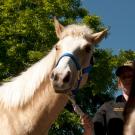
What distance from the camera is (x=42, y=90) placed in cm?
561

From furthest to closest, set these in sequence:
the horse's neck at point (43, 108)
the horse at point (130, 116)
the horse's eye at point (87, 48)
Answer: the horse's eye at point (87, 48), the horse's neck at point (43, 108), the horse at point (130, 116)

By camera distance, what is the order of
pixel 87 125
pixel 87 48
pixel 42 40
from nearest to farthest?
pixel 87 125, pixel 87 48, pixel 42 40

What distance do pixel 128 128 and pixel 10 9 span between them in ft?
81.3

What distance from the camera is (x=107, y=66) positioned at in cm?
2497

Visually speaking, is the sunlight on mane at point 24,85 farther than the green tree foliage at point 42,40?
No

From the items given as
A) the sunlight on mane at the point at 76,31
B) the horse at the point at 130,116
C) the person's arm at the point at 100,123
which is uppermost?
the sunlight on mane at the point at 76,31

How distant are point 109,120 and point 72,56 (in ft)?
3.80

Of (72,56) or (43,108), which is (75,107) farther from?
(72,56)

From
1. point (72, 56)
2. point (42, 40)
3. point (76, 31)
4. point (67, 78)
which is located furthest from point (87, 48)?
point (42, 40)

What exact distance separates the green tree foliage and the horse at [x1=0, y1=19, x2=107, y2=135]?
16.1 metres

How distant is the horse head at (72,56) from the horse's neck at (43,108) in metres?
0.30

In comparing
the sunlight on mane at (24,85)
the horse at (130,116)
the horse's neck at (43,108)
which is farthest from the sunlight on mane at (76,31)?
the horse at (130,116)

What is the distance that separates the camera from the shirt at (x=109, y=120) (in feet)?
15.3

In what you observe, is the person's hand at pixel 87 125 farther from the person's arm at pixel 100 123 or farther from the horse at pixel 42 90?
the horse at pixel 42 90
